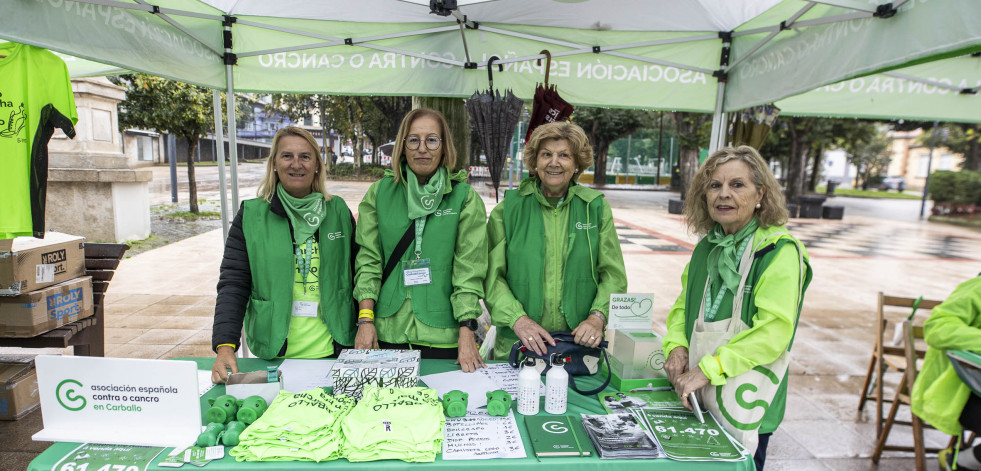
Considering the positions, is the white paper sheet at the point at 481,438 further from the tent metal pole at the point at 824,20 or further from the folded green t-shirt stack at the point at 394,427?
the tent metal pole at the point at 824,20

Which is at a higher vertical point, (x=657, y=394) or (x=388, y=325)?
(x=388, y=325)

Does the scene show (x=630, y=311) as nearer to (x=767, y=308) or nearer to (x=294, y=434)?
(x=767, y=308)

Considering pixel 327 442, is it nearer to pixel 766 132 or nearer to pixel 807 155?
pixel 766 132

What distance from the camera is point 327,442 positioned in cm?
136

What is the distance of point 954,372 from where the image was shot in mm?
2135

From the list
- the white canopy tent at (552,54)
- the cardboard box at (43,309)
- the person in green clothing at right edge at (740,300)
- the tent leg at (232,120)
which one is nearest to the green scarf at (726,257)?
the person in green clothing at right edge at (740,300)

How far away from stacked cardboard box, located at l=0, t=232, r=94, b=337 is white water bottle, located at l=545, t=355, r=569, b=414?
311 centimetres

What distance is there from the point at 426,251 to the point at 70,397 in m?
1.19

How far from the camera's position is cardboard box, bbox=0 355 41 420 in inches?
118

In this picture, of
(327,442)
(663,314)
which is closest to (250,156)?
(327,442)

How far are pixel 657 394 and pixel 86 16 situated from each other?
282 centimetres

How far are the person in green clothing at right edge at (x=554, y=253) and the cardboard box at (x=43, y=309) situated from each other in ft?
9.15

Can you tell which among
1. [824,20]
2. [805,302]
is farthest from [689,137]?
[824,20]

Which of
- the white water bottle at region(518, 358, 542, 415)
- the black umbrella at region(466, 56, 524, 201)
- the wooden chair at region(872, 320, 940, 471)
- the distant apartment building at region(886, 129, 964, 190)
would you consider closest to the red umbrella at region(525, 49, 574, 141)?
the black umbrella at region(466, 56, 524, 201)
